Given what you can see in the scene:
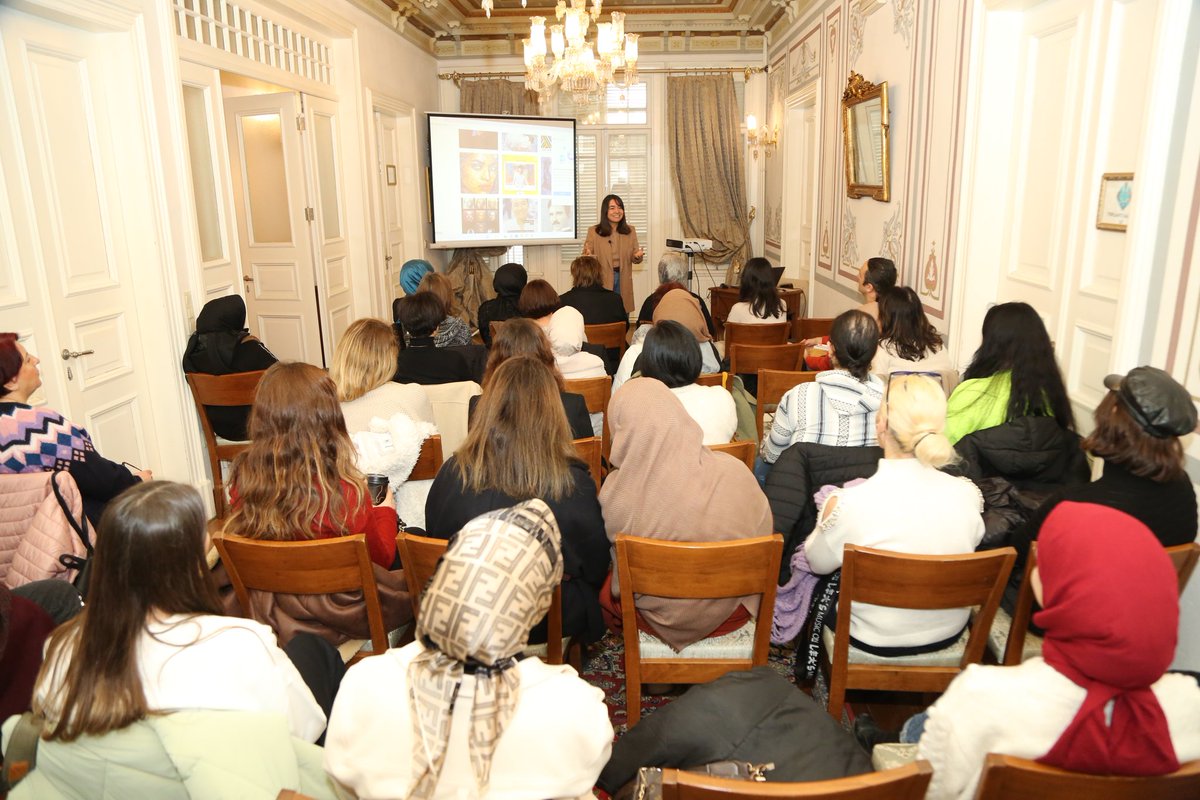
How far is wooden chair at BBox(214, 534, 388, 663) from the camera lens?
5.68ft

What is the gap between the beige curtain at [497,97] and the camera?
28.8ft

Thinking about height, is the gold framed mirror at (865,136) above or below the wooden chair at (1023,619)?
above

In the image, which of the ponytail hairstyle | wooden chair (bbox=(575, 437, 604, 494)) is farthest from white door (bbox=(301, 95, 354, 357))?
the ponytail hairstyle

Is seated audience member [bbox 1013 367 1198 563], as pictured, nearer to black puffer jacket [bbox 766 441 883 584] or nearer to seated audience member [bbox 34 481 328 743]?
black puffer jacket [bbox 766 441 883 584]

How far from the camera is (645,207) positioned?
30.2 ft

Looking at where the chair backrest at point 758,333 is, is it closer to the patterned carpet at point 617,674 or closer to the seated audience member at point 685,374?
the seated audience member at point 685,374

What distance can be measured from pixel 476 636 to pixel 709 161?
853 cm

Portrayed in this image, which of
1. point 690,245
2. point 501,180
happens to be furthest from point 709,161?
point 501,180

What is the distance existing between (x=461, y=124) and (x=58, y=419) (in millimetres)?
6606

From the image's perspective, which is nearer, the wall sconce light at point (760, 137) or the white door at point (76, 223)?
the white door at point (76, 223)

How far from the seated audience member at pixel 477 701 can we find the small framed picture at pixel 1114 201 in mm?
2375

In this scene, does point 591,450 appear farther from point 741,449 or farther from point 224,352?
point 224,352

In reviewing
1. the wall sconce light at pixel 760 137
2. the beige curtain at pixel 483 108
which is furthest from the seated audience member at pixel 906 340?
the beige curtain at pixel 483 108

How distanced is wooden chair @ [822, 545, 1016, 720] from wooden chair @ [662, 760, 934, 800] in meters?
0.67
